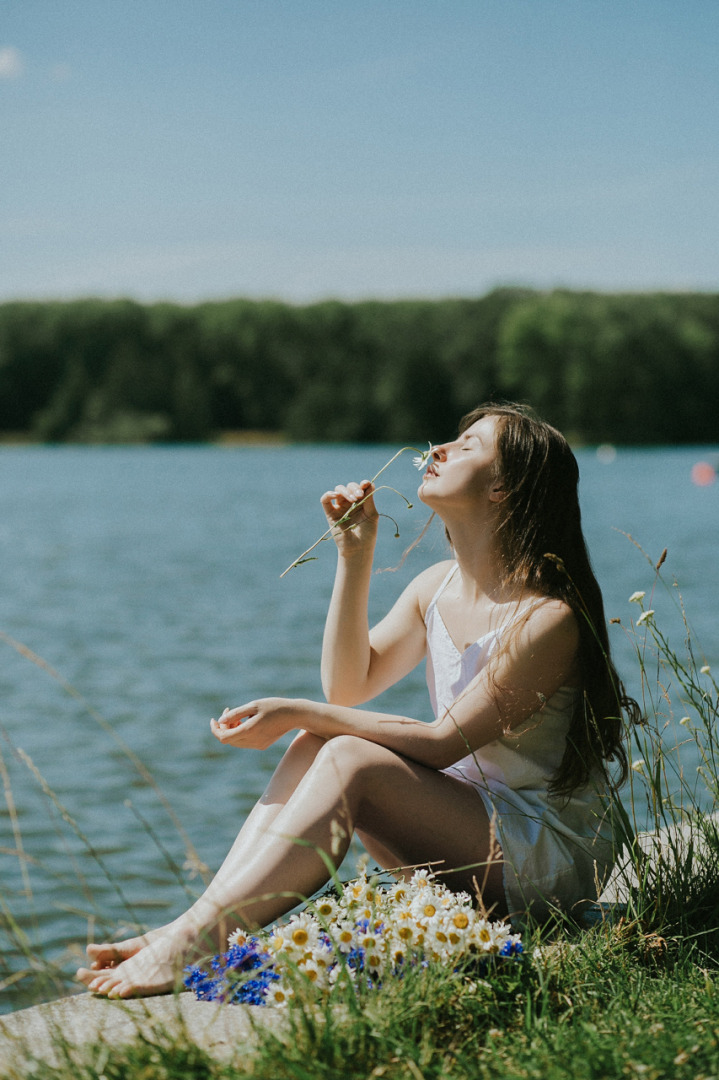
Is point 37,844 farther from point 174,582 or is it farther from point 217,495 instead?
point 217,495

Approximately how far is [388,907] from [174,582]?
14.9 meters

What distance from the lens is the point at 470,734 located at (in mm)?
2811

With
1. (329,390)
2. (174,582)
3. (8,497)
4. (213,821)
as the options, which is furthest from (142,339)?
(213,821)

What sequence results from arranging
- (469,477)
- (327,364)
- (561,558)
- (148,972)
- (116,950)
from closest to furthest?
1. (148,972)
2. (116,950)
3. (561,558)
4. (469,477)
5. (327,364)

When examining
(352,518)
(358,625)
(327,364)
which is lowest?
(358,625)

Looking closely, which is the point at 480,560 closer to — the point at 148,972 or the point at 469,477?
the point at 469,477

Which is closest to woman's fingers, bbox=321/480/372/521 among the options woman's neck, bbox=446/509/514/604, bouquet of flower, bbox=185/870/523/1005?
woman's neck, bbox=446/509/514/604

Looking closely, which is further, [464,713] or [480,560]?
[480,560]

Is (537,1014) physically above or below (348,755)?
below

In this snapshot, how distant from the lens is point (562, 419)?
62094 millimetres

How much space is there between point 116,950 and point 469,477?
142 centimetres

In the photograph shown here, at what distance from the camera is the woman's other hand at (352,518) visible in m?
3.21

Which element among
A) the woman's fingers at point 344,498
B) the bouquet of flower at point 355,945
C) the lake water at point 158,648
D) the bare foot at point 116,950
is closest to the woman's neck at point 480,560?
the woman's fingers at point 344,498

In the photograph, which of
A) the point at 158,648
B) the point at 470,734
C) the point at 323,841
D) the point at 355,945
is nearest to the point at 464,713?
the point at 470,734
